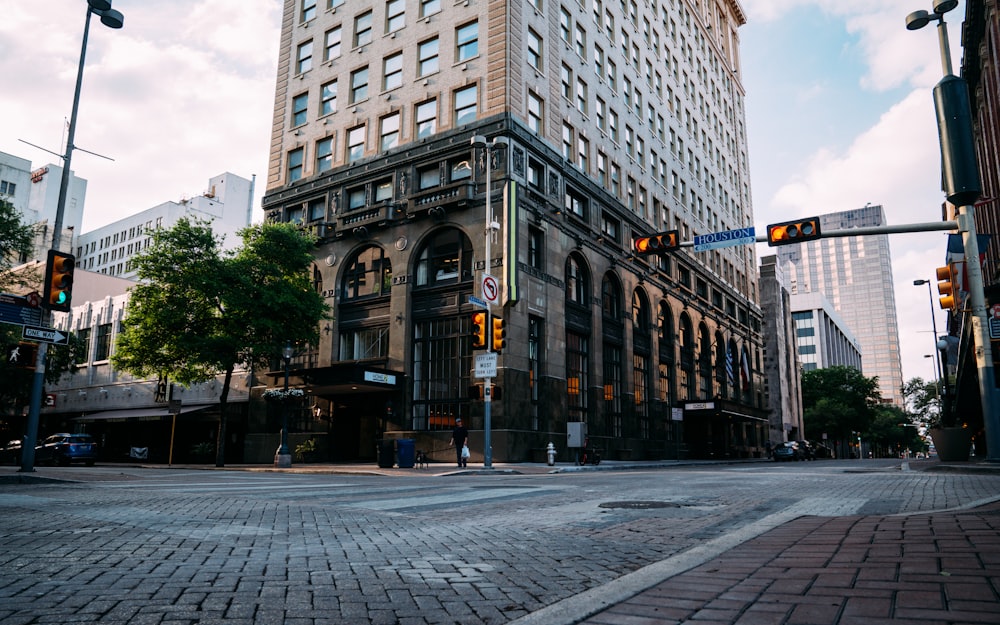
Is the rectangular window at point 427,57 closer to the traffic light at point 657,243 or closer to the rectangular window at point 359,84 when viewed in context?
the rectangular window at point 359,84

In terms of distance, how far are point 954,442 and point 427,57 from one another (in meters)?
28.5

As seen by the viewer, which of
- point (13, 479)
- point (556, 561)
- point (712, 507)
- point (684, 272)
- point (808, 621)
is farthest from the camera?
point (684, 272)

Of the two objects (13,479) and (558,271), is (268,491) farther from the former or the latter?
(558,271)

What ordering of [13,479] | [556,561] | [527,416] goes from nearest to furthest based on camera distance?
[556,561] < [13,479] < [527,416]

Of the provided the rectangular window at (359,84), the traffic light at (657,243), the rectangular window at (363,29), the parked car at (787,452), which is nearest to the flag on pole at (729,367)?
the parked car at (787,452)

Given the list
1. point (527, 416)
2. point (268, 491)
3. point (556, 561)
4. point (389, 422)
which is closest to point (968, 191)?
point (556, 561)

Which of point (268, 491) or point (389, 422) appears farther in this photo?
point (389, 422)

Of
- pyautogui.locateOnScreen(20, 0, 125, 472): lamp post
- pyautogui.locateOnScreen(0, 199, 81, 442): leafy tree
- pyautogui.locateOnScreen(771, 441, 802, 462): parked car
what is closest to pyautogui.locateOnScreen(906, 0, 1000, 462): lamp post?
pyautogui.locateOnScreen(20, 0, 125, 472): lamp post

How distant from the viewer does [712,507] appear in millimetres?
8539

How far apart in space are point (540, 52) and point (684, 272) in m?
20.7

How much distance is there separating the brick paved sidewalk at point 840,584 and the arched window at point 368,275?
29675 mm

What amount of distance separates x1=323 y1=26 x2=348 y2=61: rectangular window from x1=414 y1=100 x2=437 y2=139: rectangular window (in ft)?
27.9

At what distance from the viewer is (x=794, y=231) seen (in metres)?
16.8

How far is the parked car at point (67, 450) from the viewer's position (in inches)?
1299
